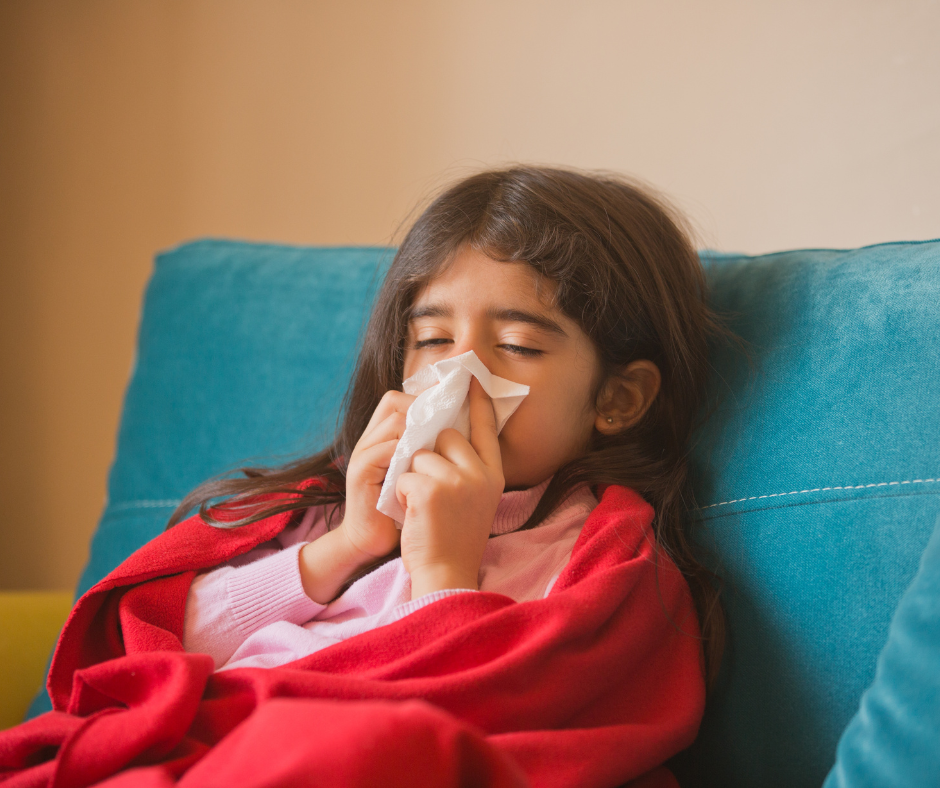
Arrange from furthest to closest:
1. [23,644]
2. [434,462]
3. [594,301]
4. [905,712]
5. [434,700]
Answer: [23,644], [594,301], [434,462], [434,700], [905,712]

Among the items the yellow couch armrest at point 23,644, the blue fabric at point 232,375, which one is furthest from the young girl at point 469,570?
the yellow couch armrest at point 23,644

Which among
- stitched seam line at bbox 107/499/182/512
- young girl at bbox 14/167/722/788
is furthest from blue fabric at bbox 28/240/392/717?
young girl at bbox 14/167/722/788

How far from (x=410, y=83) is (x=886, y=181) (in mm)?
1091

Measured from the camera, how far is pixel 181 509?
3.67ft

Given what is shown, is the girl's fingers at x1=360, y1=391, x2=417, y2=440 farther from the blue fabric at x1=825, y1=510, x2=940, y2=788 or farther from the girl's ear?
the blue fabric at x1=825, y1=510, x2=940, y2=788

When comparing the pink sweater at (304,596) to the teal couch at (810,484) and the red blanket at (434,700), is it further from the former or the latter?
the teal couch at (810,484)

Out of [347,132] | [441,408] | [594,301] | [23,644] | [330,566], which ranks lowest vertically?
[23,644]

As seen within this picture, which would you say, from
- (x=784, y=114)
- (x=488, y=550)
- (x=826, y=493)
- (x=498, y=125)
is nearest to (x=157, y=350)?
(x=488, y=550)

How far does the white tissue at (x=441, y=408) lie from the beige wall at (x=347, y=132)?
0.82m

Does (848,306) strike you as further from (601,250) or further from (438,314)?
(438,314)

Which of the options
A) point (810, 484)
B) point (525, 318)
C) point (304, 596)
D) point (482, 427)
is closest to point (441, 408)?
point (482, 427)

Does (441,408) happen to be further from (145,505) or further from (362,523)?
(145,505)

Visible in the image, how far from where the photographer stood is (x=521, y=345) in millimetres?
942

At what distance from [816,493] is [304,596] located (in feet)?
1.98
